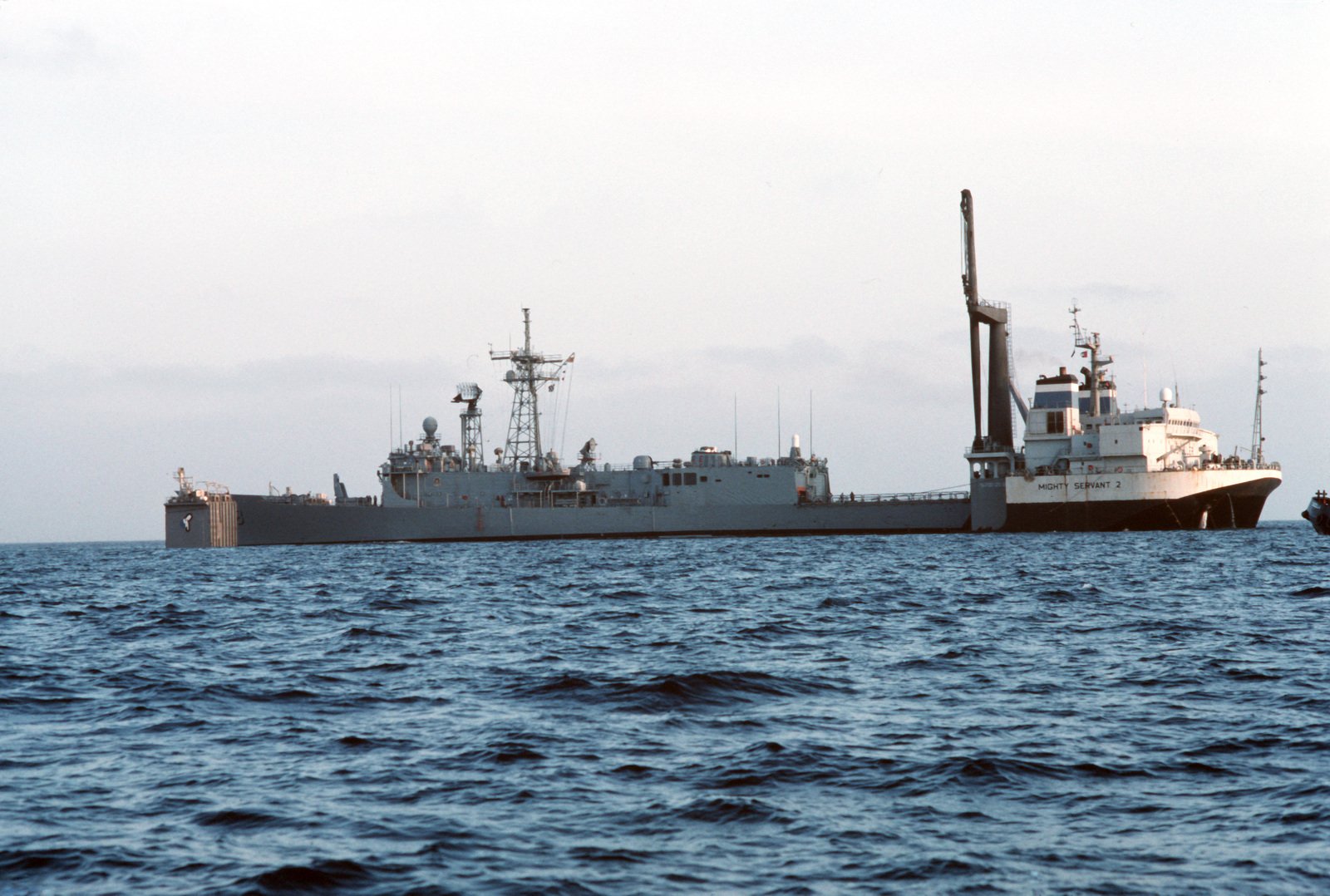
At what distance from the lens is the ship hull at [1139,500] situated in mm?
63531

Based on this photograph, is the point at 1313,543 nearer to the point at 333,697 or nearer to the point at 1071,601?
the point at 1071,601

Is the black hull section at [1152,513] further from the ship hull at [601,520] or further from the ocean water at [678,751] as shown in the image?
the ocean water at [678,751]

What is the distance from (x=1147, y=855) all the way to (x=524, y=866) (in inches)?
148

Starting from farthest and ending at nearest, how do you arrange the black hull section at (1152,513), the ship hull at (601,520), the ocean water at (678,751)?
the ship hull at (601,520), the black hull section at (1152,513), the ocean water at (678,751)

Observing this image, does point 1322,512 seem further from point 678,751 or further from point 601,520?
point 678,751

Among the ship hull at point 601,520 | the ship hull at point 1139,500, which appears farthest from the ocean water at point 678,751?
the ship hull at point 601,520

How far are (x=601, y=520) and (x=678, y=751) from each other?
6146 cm

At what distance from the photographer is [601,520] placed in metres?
71.9

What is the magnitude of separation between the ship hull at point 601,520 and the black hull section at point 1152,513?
198 inches

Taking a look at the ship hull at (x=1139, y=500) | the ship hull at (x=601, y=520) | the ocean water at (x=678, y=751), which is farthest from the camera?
the ship hull at (x=601, y=520)

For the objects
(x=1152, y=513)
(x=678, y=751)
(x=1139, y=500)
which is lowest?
(x=678, y=751)

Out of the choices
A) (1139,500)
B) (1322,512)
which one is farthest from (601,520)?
(1322,512)

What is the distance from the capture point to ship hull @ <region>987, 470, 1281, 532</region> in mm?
63531

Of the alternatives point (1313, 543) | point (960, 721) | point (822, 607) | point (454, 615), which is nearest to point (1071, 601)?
point (822, 607)
